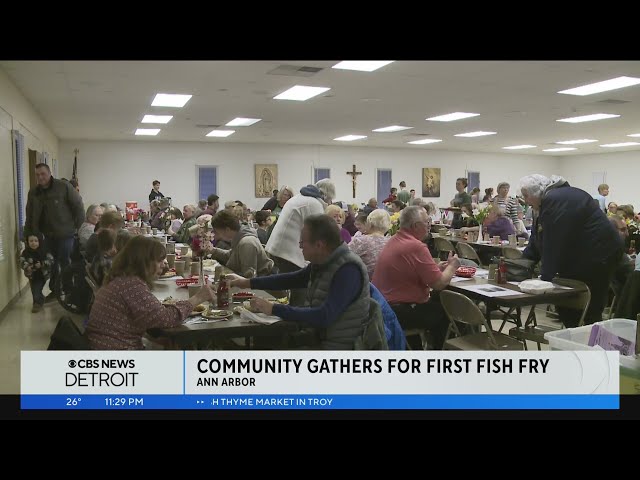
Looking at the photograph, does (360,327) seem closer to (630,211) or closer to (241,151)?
(630,211)

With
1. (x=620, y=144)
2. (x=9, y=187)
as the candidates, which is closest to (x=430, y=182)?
(x=620, y=144)

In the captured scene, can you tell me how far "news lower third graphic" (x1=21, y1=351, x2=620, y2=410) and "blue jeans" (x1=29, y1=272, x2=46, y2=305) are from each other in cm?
433

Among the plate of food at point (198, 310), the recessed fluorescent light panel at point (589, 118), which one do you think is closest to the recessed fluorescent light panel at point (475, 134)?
the recessed fluorescent light panel at point (589, 118)

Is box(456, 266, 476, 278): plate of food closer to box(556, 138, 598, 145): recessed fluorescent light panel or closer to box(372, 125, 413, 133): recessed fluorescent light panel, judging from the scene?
box(372, 125, 413, 133): recessed fluorescent light panel

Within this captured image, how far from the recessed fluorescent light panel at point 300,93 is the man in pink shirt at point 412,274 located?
3789 millimetres

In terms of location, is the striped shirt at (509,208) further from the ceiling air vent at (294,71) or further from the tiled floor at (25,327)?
the tiled floor at (25,327)

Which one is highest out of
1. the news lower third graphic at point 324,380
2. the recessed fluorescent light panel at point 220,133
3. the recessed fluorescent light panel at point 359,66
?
the recessed fluorescent light panel at point 220,133

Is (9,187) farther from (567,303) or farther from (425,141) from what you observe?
(425,141)

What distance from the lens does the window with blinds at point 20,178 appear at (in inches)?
237

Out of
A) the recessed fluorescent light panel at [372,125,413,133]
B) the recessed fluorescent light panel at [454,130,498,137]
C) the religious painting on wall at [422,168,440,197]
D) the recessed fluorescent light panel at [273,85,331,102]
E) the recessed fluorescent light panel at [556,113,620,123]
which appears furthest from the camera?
the religious painting on wall at [422,168,440,197]

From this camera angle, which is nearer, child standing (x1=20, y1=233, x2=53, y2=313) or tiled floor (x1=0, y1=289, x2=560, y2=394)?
tiled floor (x1=0, y1=289, x2=560, y2=394)

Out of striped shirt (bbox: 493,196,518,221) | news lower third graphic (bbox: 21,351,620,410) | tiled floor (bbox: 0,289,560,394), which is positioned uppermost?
striped shirt (bbox: 493,196,518,221)

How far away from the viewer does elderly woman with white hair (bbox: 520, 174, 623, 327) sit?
3510mm

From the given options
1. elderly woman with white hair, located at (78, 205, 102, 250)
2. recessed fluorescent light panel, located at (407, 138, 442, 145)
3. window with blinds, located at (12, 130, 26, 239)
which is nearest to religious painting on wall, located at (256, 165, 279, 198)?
recessed fluorescent light panel, located at (407, 138, 442, 145)
